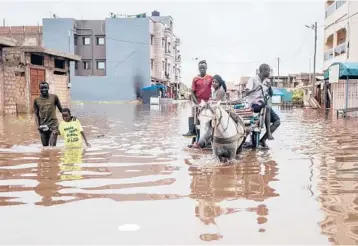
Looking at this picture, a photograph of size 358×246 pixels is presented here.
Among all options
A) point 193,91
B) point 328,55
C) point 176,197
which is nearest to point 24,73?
point 193,91

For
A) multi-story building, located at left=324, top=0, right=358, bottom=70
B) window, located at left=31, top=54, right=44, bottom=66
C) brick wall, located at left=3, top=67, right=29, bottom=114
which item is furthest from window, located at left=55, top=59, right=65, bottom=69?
multi-story building, located at left=324, top=0, right=358, bottom=70

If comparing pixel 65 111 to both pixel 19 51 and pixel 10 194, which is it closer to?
pixel 10 194

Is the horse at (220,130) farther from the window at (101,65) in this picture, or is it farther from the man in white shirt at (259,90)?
the window at (101,65)

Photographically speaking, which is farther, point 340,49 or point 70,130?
point 340,49

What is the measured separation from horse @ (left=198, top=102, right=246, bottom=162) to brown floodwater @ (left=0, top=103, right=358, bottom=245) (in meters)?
0.27

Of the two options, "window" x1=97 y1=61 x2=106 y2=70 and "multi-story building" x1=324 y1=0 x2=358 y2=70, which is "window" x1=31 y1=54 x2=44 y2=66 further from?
"window" x1=97 y1=61 x2=106 y2=70

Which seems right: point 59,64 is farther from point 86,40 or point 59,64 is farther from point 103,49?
point 86,40

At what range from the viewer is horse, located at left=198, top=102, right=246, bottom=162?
6234 mm

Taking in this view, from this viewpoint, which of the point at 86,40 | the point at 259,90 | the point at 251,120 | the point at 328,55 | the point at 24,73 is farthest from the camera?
the point at 86,40

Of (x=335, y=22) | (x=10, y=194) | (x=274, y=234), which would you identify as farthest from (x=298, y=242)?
(x=335, y=22)

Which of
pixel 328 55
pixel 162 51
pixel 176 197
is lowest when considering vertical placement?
pixel 176 197

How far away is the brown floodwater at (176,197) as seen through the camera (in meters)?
3.57

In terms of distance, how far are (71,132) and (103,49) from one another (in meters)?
45.6

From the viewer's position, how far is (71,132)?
8.50 m
